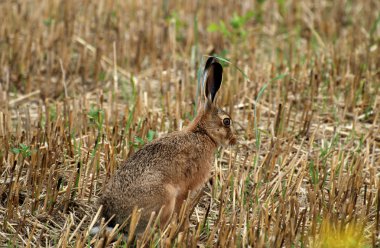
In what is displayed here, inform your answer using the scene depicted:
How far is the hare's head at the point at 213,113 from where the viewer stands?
511 cm

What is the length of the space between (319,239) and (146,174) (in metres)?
1.16

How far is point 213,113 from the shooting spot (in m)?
5.21

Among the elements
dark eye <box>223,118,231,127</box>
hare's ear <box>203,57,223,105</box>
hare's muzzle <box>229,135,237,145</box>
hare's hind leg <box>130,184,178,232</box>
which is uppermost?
hare's ear <box>203,57,223,105</box>

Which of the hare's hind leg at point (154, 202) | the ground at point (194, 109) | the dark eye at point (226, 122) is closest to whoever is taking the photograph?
the hare's hind leg at point (154, 202)

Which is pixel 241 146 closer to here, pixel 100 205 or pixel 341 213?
pixel 341 213

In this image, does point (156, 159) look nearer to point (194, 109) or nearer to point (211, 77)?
point (211, 77)

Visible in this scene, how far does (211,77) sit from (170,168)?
0.81m

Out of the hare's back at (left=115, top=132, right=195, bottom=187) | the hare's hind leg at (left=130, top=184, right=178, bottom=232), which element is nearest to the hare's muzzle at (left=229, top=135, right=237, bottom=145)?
the hare's back at (left=115, top=132, right=195, bottom=187)

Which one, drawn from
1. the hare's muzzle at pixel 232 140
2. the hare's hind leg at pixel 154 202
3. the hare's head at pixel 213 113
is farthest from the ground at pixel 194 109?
the hare's head at pixel 213 113

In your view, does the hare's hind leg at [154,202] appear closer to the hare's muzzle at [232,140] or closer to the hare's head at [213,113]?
the hare's head at [213,113]

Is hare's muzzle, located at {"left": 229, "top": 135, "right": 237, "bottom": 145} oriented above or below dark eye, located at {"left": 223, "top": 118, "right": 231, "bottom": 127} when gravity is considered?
below

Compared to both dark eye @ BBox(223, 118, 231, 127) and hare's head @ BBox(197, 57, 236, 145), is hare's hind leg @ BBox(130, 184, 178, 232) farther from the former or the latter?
dark eye @ BBox(223, 118, 231, 127)

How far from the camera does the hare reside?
443 centimetres

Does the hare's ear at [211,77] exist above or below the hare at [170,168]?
above
